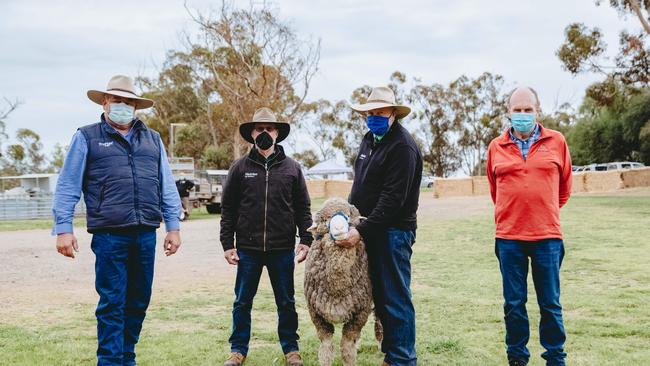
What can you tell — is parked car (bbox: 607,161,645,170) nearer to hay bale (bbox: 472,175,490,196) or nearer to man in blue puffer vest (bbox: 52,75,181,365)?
hay bale (bbox: 472,175,490,196)

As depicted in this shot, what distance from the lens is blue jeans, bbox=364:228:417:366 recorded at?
480 centimetres

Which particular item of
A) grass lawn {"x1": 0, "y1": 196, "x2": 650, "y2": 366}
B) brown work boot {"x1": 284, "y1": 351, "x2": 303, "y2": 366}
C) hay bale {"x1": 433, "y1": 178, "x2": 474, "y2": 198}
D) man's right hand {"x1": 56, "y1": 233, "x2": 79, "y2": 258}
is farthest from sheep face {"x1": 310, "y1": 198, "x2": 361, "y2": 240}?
hay bale {"x1": 433, "y1": 178, "x2": 474, "y2": 198}

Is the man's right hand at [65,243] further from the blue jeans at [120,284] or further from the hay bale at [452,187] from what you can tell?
the hay bale at [452,187]

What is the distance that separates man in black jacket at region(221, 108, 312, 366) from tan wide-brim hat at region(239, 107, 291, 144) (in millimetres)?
11

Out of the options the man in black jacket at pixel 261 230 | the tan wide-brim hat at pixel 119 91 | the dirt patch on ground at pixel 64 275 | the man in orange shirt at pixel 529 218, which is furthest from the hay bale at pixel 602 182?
the tan wide-brim hat at pixel 119 91

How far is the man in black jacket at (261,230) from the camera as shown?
5289mm

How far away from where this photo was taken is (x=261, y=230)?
208 inches

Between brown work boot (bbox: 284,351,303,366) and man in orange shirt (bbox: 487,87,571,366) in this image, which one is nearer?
man in orange shirt (bbox: 487,87,571,366)

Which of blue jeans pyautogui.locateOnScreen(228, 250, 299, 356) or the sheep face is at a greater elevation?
the sheep face

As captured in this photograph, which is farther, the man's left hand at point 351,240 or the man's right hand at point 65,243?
the man's left hand at point 351,240

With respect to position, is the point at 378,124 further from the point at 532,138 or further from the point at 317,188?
the point at 317,188

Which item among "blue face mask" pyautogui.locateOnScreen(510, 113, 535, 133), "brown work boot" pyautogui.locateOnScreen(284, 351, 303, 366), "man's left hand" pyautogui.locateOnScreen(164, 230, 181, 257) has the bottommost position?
"brown work boot" pyautogui.locateOnScreen(284, 351, 303, 366)

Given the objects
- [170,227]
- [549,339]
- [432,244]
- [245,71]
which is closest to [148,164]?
[170,227]

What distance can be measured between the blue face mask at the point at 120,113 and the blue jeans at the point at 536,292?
302cm
